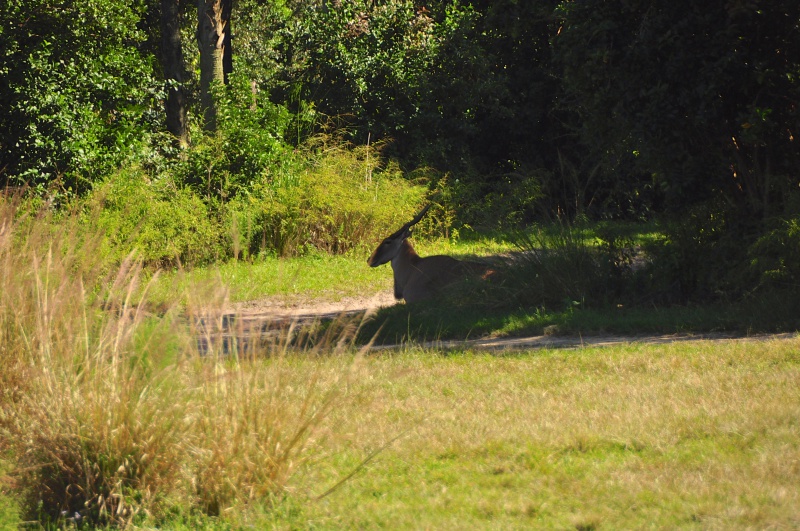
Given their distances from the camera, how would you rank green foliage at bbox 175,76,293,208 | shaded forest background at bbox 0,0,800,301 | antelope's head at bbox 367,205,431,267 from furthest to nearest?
green foliage at bbox 175,76,293,208
antelope's head at bbox 367,205,431,267
shaded forest background at bbox 0,0,800,301

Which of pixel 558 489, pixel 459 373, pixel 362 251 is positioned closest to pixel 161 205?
pixel 362 251

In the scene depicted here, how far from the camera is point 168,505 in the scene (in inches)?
191

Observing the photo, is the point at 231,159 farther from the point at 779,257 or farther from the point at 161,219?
the point at 779,257

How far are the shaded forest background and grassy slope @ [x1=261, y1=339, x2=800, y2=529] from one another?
5.48ft

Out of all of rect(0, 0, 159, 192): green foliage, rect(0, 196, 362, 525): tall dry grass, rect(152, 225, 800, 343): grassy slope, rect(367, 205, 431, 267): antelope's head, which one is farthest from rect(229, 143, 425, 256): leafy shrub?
rect(0, 196, 362, 525): tall dry grass

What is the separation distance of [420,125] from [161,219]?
8.54m

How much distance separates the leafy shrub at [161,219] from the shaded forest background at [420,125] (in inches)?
1.9

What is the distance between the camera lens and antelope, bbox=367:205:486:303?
11.7m

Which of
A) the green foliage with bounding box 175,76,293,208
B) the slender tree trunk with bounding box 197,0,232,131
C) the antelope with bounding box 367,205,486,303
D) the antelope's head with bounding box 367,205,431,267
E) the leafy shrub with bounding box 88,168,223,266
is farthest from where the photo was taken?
the slender tree trunk with bounding box 197,0,232,131

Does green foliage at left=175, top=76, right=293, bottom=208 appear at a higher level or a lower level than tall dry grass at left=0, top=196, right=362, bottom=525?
higher

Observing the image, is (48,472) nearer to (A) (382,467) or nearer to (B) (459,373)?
(A) (382,467)

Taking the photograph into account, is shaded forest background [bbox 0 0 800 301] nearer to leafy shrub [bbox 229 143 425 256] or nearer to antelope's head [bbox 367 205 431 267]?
leafy shrub [bbox 229 143 425 256]

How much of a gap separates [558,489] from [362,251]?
11906mm

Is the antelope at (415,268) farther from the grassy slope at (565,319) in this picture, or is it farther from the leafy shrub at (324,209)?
the leafy shrub at (324,209)
